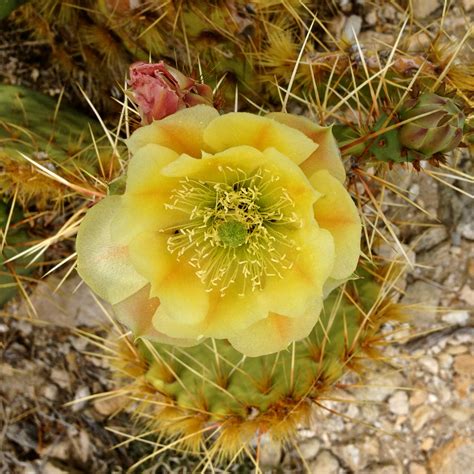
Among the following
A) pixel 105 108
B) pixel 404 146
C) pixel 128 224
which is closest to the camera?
pixel 128 224

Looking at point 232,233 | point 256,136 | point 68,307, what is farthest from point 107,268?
point 68,307

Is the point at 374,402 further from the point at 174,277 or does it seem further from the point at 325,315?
the point at 174,277

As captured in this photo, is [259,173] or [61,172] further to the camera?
[61,172]

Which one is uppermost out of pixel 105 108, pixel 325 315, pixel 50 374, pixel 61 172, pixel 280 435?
pixel 61 172

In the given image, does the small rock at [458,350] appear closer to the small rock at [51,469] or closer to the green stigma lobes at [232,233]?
the green stigma lobes at [232,233]

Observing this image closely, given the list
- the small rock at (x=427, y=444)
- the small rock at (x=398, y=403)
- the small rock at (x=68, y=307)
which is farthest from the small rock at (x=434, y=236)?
the small rock at (x=68, y=307)

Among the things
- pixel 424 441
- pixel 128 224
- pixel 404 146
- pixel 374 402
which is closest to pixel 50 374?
pixel 374 402

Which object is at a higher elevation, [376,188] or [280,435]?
[376,188]
